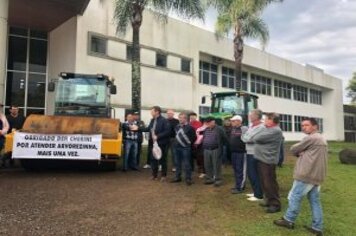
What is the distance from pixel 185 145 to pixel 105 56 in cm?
1372

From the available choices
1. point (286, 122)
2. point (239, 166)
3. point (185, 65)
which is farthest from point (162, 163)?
point (286, 122)

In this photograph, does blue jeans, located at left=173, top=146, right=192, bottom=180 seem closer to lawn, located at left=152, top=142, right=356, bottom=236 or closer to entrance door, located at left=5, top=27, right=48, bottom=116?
lawn, located at left=152, top=142, right=356, bottom=236

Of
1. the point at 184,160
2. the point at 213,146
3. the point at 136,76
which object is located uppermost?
the point at 136,76

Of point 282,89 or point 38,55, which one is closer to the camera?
point 38,55

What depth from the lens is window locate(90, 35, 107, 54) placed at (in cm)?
2183

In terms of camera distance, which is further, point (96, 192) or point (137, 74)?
point (137, 74)

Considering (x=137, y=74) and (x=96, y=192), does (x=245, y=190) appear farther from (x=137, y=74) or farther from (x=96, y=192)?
(x=137, y=74)

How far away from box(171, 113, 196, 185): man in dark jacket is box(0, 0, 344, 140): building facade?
701 centimetres

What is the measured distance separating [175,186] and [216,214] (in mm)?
2472

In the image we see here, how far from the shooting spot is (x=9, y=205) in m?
7.34

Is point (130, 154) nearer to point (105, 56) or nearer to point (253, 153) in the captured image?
point (253, 153)

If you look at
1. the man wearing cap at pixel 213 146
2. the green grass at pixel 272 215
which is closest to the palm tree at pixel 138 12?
the man wearing cap at pixel 213 146

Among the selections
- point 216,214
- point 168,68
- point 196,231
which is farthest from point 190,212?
point 168,68

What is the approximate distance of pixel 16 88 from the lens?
22.1 metres
